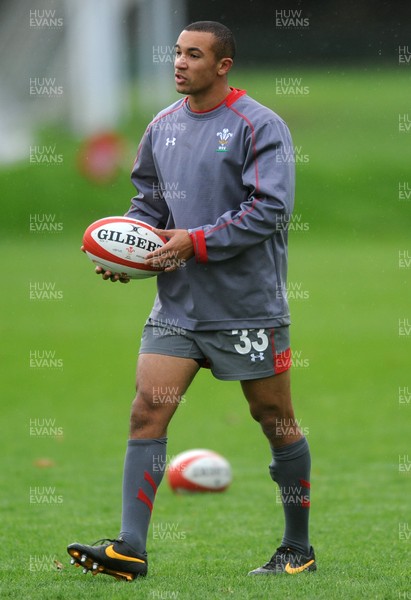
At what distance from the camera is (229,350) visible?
15.6ft

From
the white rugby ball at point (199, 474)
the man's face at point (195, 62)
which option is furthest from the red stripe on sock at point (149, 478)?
the white rugby ball at point (199, 474)

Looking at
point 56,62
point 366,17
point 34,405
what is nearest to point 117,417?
point 34,405

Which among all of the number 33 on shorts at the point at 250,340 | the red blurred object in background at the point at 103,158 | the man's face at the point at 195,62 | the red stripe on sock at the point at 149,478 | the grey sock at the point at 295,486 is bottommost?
the red blurred object in background at the point at 103,158

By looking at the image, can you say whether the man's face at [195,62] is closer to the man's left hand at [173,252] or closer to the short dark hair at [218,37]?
the short dark hair at [218,37]

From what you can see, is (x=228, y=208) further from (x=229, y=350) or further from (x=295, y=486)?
(x=295, y=486)

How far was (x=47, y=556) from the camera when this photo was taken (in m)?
5.28

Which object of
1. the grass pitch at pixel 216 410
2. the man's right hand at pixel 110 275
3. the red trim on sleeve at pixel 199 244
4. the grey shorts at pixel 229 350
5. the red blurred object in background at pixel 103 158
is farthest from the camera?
the red blurred object in background at pixel 103 158

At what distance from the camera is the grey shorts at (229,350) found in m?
4.74

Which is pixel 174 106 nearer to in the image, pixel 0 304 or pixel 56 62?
pixel 0 304

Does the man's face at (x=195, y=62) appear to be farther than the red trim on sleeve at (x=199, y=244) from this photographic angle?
Yes

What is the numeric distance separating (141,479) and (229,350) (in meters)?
0.63

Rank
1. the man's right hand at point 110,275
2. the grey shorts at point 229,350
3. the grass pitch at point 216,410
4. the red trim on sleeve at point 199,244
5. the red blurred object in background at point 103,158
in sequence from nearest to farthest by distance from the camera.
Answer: the red trim on sleeve at point 199,244 → the grey shorts at point 229,350 → the man's right hand at point 110,275 → the grass pitch at point 216,410 → the red blurred object in background at point 103,158

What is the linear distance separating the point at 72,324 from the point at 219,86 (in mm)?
11004

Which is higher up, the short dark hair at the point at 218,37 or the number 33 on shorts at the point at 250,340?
the short dark hair at the point at 218,37
